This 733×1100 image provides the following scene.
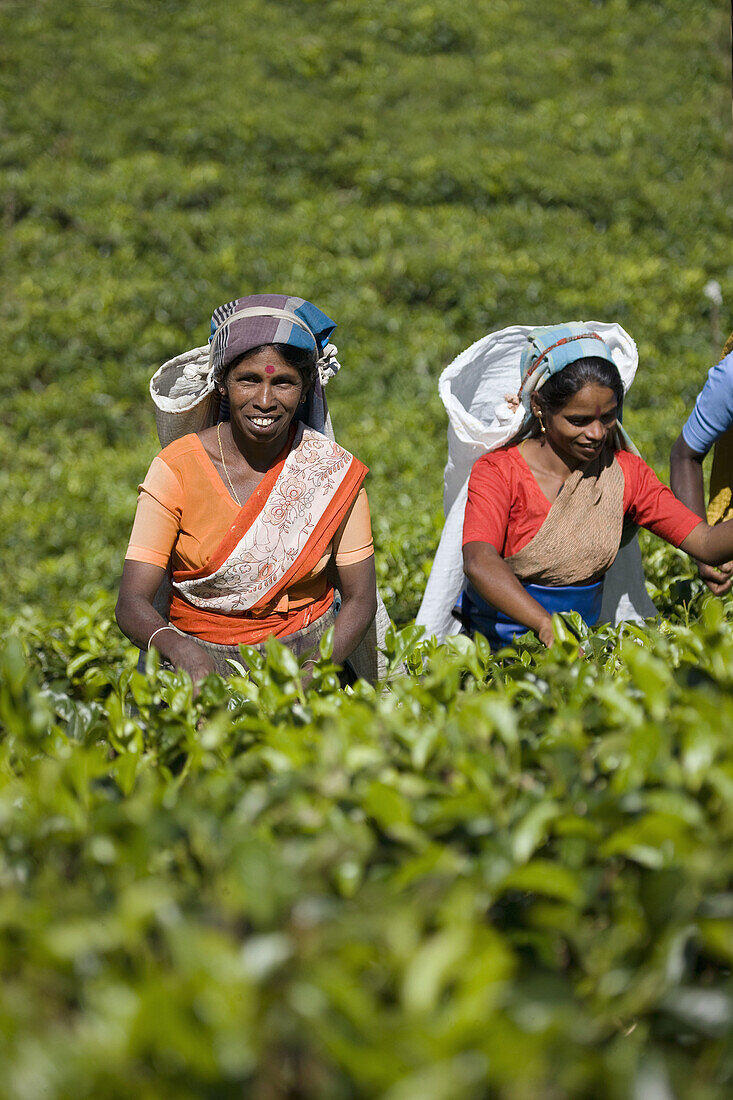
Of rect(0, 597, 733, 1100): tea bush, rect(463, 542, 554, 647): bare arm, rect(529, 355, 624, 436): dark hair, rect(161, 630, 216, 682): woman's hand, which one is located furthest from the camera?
rect(529, 355, 624, 436): dark hair

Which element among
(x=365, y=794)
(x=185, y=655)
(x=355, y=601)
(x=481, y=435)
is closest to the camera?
(x=365, y=794)

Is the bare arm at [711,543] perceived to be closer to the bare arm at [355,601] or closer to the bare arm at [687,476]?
the bare arm at [687,476]

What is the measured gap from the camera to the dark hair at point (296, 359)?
2467mm

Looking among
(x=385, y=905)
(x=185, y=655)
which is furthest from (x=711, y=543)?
(x=385, y=905)

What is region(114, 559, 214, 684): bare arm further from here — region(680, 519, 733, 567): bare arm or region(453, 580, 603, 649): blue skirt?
region(680, 519, 733, 567): bare arm

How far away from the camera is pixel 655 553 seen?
3.60 m

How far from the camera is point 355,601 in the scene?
8.66 ft

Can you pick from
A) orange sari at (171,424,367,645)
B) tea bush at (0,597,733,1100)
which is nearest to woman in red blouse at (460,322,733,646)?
orange sari at (171,424,367,645)

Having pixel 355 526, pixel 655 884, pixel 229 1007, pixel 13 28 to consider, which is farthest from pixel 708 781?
pixel 13 28

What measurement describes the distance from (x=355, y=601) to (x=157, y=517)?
1.93ft

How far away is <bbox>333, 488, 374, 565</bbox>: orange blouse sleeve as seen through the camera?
265 centimetres

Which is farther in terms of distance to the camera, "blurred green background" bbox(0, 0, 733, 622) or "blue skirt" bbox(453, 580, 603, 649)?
"blurred green background" bbox(0, 0, 733, 622)

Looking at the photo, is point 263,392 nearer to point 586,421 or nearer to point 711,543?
point 586,421

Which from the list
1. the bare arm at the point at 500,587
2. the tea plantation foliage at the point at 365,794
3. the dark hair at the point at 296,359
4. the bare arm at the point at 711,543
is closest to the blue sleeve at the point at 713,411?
the bare arm at the point at 711,543
